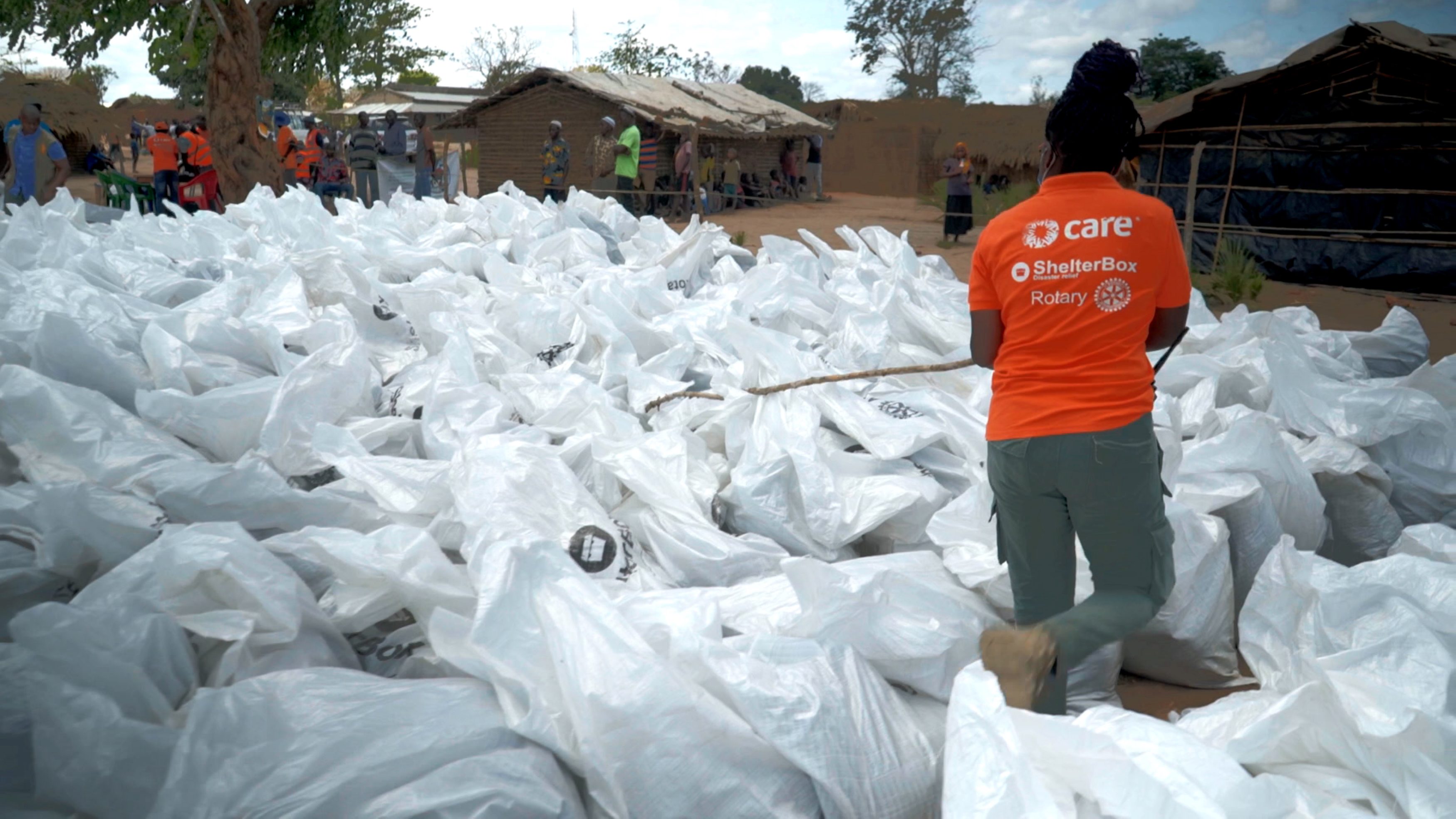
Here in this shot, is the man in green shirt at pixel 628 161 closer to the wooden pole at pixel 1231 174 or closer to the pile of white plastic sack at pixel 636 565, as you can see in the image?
the wooden pole at pixel 1231 174

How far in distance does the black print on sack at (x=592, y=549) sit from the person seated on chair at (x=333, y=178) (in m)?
9.18

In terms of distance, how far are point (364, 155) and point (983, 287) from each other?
9.89m

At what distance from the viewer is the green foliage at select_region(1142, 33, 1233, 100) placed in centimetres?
1912

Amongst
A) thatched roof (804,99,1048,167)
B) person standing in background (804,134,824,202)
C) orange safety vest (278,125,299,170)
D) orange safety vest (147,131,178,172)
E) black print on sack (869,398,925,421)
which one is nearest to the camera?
black print on sack (869,398,925,421)

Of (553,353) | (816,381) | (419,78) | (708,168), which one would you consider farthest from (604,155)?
(419,78)

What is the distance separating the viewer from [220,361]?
3.07 metres

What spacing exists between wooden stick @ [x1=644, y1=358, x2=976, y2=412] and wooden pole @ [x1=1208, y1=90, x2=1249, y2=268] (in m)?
6.92

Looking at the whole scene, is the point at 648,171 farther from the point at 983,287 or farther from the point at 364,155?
the point at 983,287

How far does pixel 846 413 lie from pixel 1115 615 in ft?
3.86

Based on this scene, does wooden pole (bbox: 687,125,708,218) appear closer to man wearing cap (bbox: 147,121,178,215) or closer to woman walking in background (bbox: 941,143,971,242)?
woman walking in background (bbox: 941,143,971,242)

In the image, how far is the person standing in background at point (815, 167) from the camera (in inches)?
716

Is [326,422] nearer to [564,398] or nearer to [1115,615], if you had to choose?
[564,398]

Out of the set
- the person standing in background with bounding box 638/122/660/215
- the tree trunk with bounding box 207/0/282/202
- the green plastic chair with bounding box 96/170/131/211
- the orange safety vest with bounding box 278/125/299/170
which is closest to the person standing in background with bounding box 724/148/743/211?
the person standing in background with bounding box 638/122/660/215

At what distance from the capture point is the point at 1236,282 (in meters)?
7.16
